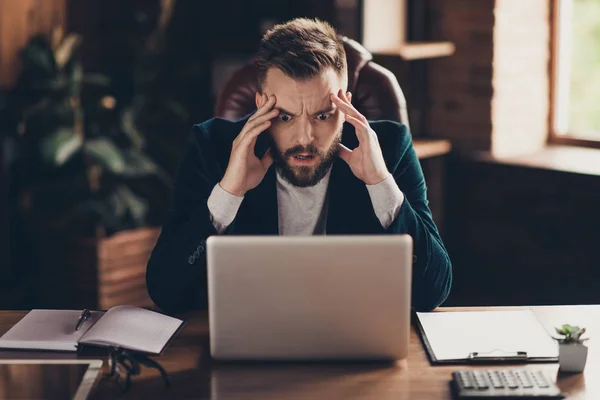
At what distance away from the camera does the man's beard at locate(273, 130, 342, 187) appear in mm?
1930

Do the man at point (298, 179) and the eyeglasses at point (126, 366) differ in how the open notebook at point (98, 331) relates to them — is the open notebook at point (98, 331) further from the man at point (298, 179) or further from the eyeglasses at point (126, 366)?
the man at point (298, 179)

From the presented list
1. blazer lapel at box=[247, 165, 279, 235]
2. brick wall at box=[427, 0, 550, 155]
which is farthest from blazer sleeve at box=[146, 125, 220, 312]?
brick wall at box=[427, 0, 550, 155]

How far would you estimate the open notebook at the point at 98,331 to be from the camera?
5.19 feet

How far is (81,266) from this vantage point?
3.80m

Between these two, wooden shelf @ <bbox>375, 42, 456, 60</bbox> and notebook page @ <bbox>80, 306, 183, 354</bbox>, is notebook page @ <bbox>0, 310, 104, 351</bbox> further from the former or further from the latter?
wooden shelf @ <bbox>375, 42, 456, 60</bbox>

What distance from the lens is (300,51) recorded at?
194cm

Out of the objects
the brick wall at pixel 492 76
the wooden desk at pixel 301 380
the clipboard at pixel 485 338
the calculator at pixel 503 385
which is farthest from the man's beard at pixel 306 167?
the brick wall at pixel 492 76

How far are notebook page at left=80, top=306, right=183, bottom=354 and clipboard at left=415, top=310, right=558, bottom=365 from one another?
1.58 feet

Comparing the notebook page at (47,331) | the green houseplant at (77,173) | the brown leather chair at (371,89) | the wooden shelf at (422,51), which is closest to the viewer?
the notebook page at (47,331)

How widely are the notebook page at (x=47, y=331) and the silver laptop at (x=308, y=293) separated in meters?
0.31

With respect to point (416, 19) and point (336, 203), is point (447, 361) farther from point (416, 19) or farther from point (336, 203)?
point (416, 19)

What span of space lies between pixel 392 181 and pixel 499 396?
655 millimetres

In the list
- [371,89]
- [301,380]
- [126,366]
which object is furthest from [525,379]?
[371,89]

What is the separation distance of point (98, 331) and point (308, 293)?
42 centimetres
